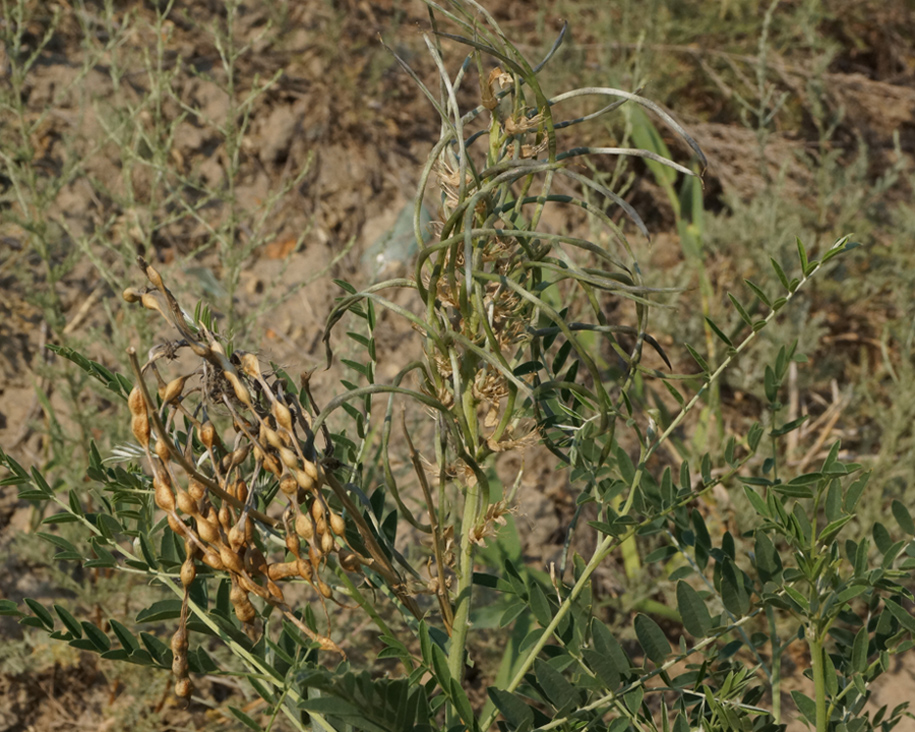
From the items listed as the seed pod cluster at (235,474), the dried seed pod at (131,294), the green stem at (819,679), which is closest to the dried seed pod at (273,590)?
the seed pod cluster at (235,474)

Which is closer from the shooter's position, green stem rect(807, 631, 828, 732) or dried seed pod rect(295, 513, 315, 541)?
dried seed pod rect(295, 513, 315, 541)

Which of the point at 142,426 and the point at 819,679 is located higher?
the point at 142,426

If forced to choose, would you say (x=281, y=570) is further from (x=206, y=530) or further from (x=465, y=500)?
(x=465, y=500)

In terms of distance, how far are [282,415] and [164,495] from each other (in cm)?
12

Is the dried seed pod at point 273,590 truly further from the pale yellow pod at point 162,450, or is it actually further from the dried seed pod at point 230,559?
the pale yellow pod at point 162,450

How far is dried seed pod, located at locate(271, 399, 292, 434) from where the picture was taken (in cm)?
67

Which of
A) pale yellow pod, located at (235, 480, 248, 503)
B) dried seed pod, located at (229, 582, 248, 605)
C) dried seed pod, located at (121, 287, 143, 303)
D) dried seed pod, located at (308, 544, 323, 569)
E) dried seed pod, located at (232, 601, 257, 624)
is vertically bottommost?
dried seed pod, located at (232, 601, 257, 624)

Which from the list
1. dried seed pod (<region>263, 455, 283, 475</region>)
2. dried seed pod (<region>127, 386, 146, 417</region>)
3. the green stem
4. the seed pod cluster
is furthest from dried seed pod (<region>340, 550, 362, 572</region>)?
the green stem

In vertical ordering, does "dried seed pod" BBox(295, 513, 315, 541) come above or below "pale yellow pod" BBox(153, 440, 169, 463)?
below

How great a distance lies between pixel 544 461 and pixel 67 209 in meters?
1.52

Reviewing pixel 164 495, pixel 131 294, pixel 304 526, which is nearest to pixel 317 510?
pixel 304 526

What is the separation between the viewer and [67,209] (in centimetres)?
244

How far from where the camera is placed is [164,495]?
0.68m

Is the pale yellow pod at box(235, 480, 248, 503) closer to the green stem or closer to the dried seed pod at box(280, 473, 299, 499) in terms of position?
the dried seed pod at box(280, 473, 299, 499)
